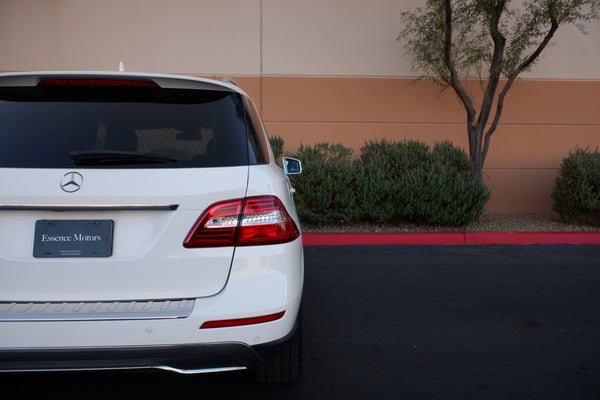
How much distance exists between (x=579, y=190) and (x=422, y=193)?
2.39 m

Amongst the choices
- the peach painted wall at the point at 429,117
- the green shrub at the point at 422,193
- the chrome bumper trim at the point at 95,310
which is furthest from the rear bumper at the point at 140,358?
the peach painted wall at the point at 429,117

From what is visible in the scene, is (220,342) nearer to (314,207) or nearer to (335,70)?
(314,207)

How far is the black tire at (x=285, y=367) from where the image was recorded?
2352 millimetres

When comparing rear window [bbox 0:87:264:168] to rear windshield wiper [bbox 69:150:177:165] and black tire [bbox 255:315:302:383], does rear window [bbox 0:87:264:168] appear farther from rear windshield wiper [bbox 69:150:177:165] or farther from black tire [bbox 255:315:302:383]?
black tire [bbox 255:315:302:383]

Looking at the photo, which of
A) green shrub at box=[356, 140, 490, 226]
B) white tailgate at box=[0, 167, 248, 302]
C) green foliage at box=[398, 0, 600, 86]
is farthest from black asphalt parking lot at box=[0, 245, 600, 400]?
green foliage at box=[398, 0, 600, 86]

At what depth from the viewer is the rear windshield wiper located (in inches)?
75.0

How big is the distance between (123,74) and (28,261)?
0.93 meters

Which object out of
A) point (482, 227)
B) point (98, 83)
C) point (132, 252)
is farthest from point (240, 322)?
point (482, 227)

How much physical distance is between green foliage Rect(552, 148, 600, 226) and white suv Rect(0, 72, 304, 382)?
20.6 ft

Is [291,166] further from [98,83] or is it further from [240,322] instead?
[240,322]

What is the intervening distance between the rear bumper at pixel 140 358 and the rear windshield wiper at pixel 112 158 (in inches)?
29.5

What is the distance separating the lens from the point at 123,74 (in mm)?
2141

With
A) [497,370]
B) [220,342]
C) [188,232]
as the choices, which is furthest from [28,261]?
[497,370]

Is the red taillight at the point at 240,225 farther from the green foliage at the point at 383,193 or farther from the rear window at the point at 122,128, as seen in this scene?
the green foliage at the point at 383,193
